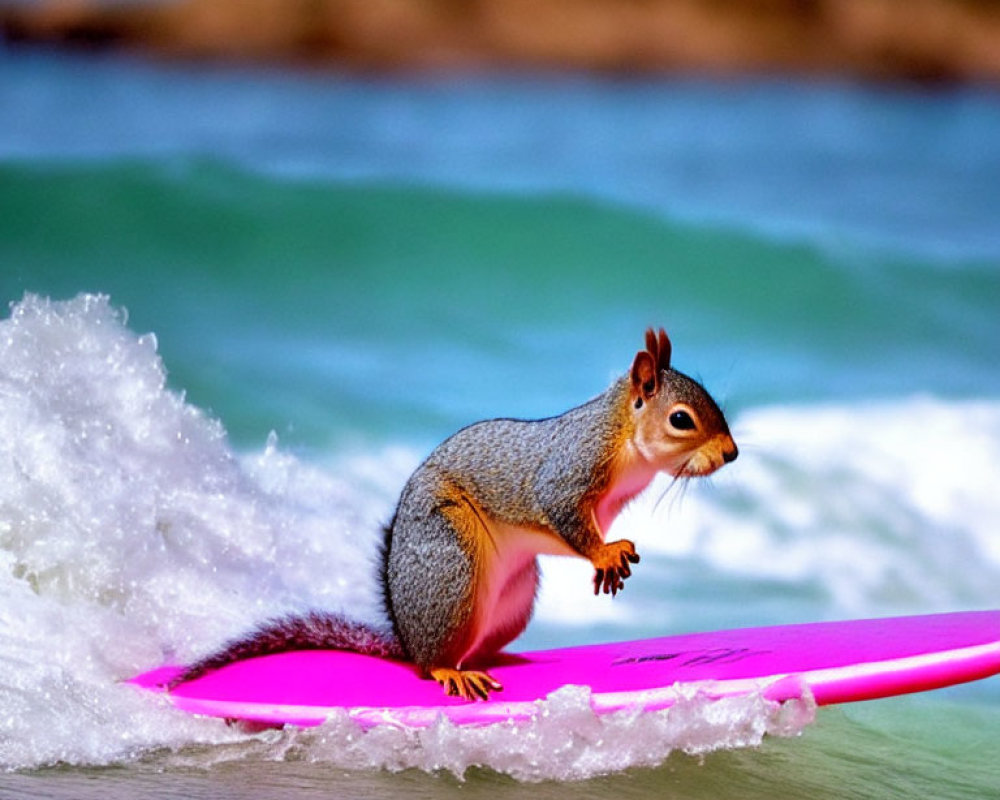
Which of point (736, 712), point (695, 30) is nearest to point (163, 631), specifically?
point (736, 712)

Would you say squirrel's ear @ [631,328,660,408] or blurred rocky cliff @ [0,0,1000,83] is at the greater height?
blurred rocky cliff @ [0,0,1000,83]

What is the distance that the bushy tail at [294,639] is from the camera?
253cm

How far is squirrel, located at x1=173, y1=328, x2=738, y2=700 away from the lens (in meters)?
2.17

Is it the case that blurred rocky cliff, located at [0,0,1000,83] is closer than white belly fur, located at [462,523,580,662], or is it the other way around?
white belly fur, located at [462,523,580,662]

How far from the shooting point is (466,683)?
2.28 metres

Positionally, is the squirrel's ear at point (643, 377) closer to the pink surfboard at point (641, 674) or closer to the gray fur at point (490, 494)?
the gray fur at point (490, 494)

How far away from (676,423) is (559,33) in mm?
1964

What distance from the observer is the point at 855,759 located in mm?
2553

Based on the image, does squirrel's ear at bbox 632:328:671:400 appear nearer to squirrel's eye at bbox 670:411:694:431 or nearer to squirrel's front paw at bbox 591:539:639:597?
squirrel's eye at bbox 670:411:694:431

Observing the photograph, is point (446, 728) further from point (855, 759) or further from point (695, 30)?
point (695, 30)

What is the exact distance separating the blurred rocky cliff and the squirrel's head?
1.82 m

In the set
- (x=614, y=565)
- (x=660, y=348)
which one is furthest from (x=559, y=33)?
(x=614, y=565)

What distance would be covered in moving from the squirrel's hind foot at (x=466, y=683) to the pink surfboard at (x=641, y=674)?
13 mm

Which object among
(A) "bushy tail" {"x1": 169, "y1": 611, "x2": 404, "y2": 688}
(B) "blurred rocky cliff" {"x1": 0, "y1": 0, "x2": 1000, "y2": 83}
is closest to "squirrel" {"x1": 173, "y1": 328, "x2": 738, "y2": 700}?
(A) "bushy tail" {"x1": 169, "y1": 611, "x2": 404, "y2": 688}
